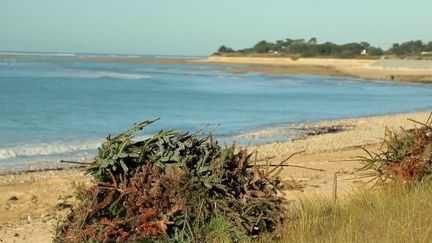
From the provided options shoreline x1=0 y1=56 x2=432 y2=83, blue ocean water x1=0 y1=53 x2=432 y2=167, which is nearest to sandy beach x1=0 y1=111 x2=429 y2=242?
blue ocean water x1=0 y1=53 x2=432 y2=167

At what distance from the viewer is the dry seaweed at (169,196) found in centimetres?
469

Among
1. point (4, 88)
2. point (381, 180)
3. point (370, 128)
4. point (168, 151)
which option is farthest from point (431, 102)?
point (168, 151)

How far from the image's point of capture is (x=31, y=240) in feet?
26.9

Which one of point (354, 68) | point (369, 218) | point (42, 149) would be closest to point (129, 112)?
point (42, 149)

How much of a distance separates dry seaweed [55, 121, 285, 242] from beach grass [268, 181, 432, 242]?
333 mm

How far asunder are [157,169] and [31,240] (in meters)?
3.94

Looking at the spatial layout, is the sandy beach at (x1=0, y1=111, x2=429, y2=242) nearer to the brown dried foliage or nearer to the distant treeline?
the brown dried foliage

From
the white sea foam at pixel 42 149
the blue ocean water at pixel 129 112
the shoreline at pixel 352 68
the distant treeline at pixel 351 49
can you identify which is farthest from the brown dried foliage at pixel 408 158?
the distant treeline at pixel 351 49

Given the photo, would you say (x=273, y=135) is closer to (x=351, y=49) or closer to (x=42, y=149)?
(x=42, y=149)

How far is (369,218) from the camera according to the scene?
5422mm

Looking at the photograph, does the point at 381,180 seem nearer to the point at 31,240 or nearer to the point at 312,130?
the point at 31,240

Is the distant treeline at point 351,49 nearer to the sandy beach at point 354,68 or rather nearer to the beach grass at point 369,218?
the sandy beach at point 354,68

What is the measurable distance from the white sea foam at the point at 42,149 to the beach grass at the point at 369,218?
13.3 metres

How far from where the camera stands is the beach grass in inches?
187
